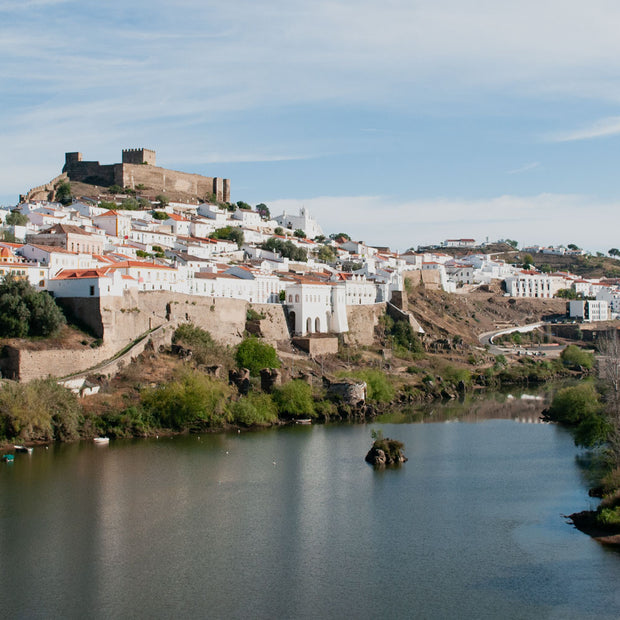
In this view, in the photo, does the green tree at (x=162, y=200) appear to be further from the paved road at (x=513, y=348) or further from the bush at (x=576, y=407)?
the bush at (x=576, y=407)

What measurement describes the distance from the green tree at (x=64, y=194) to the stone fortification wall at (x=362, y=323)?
21787mm

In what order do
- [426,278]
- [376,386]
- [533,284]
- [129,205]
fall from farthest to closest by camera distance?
[533,284]
[426,278]
[129,205]
[376,386]

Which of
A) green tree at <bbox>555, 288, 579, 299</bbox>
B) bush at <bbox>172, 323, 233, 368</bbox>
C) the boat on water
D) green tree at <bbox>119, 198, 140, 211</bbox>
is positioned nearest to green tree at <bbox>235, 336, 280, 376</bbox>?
bush at <bbox>172, 323, 233, 368</bbox>

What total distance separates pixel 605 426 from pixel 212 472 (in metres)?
10.4

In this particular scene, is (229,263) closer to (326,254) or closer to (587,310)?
(326,254)

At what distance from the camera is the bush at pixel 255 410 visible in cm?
2995

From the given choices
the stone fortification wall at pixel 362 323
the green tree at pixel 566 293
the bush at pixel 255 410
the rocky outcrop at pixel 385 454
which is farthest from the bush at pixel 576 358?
the rocky outcrop at pixel 385 454

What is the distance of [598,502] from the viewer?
1980 centimetres

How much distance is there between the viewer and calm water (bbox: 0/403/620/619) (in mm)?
14422

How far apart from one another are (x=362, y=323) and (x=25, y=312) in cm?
2019

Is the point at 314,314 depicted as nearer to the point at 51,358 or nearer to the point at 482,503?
the point at 51,358

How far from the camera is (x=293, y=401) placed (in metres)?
31.7

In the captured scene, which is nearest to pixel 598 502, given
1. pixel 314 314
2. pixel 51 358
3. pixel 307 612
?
pixel 307 612

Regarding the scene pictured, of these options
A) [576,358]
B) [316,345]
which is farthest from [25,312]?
[576,358]
